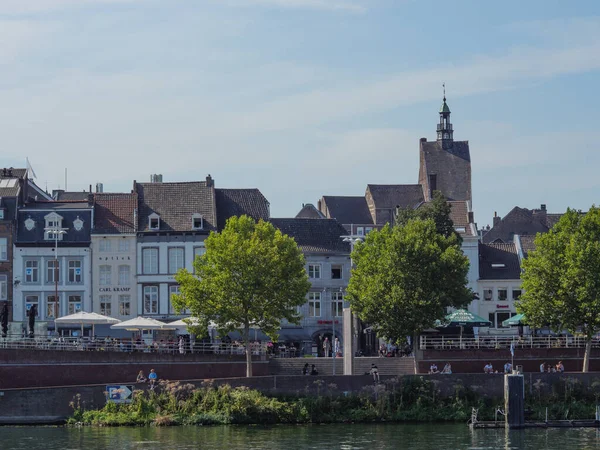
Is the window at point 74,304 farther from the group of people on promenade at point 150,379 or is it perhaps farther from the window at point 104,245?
the group of people on promenade at point 150,379

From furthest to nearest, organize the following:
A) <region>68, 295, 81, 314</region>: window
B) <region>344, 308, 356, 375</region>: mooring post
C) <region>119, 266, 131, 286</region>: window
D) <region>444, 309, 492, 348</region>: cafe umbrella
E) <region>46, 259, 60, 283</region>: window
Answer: <region>119, 266, 131, 286</region>: window
<region>68, 295, 81, 314</region>: window
<region>46, 259, 60, 283</region>: window
<region>444, 309, 492, 348</region>: cafe umbrella
<region>344, 308, 356, 375</region>: mooring post

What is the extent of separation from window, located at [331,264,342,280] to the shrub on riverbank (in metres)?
25.9

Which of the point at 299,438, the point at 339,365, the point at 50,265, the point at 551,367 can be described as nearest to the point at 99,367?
the point at 339,365

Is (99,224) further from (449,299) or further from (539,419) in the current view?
(539,419)

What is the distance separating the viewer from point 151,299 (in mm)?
88500

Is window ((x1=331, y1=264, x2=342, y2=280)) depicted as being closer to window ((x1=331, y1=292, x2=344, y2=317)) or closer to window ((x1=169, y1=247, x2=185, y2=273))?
window ((x1=331, y1=292, x2=344, y2=317))

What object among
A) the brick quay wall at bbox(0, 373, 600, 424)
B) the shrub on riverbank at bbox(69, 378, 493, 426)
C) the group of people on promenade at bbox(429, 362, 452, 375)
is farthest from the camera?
the group of people on promenade at bbox(429, 362, 452, 375)

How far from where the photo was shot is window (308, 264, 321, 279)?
90.8 meters

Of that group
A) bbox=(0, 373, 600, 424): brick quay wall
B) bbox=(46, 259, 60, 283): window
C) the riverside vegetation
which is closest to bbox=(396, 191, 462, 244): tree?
→ bbox=(46, 259, 60, 283): window

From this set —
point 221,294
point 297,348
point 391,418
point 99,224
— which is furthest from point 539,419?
point 99,224

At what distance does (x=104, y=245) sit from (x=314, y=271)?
13298mm

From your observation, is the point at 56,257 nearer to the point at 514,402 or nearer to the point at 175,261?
the point at 175,261

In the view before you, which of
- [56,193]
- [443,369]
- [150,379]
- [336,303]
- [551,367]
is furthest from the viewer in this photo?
[56,193]

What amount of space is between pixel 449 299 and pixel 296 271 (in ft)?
27.8
